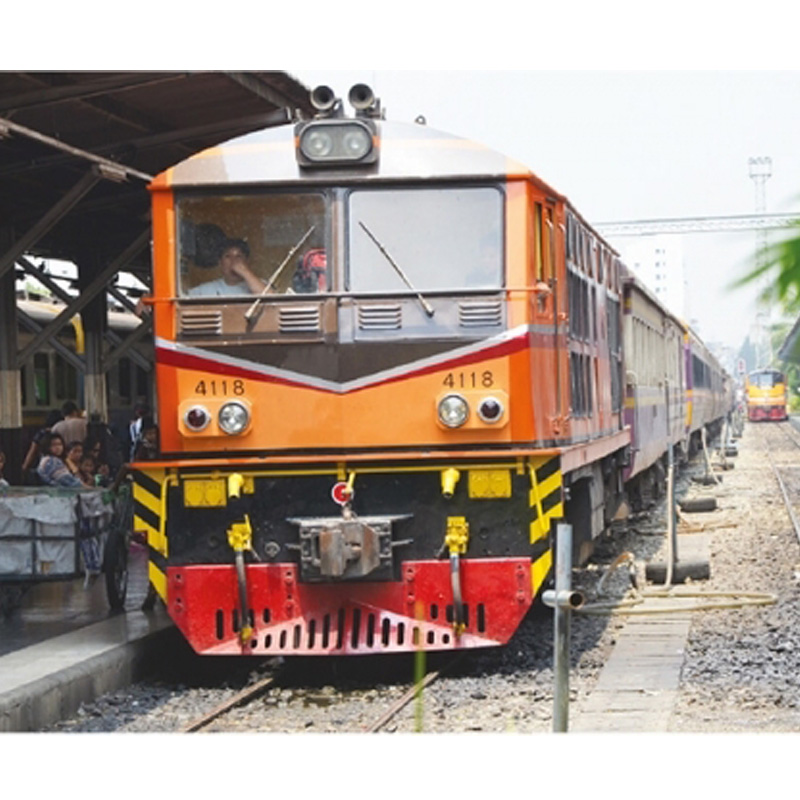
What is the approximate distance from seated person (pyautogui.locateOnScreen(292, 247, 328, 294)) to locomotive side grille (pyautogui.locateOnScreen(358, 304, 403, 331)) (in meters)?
0.34

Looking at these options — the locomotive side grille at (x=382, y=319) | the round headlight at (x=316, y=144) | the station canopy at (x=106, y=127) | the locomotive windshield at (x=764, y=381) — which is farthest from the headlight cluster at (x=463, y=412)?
the locomotive windshield at (x=764, y=381)

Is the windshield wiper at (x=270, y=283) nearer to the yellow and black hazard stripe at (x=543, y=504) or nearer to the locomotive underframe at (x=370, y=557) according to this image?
the locomotive underframe at (x=370, y=557)

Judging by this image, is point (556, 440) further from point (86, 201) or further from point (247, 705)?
point (86, 201)

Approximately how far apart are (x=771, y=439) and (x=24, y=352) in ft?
124

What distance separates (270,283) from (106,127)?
238 inches

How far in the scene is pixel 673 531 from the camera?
1296 centimetres

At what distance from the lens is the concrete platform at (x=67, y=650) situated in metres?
7.43

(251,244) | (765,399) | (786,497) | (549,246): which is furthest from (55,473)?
(765,399)

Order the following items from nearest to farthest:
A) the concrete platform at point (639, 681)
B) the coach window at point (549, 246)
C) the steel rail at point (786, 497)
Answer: the concrete platform at point (639, 681)
the coach window at point (549, 246)
the steel rail at point (786, 497)

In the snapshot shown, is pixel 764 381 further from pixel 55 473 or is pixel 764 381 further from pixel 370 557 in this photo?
pixel 370 557

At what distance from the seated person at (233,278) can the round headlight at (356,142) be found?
843 millimetres

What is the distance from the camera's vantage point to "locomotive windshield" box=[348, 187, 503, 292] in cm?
852

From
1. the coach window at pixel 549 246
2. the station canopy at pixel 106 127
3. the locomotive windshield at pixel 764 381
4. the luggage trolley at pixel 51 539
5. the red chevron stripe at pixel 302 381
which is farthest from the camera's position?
the locomotive windshield at pixel 764 381
